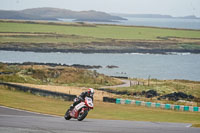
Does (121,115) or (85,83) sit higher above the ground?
(121,115)

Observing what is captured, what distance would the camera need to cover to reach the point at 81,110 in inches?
888

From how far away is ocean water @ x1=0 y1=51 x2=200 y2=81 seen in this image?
105 metres

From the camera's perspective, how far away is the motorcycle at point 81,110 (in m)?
21.8

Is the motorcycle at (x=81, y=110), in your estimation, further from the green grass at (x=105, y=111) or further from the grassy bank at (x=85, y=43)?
the grassy bank at (x=85, y=43)

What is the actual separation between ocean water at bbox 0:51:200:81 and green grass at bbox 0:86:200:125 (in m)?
60.6

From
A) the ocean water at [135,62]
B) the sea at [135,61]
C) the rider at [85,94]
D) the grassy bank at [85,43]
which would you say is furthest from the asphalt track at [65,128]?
the grassy bank at [85,43]

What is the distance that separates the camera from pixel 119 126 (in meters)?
20.9

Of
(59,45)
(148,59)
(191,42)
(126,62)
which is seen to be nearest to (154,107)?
(126,62)

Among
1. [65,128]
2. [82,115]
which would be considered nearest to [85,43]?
[82,115]

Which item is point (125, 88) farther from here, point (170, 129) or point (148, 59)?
point (148, 59)

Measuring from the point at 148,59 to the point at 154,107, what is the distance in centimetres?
10088

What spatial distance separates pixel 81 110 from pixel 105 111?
10966 mm

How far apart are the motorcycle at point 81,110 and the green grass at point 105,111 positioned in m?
5.15

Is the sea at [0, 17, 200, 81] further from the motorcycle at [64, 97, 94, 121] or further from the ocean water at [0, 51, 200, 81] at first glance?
the motorcycle at [64, 97, 94, 121]
